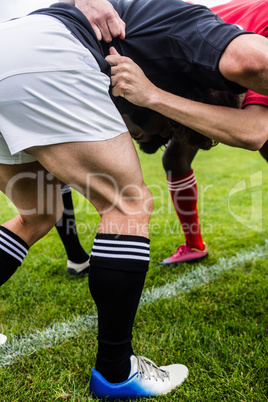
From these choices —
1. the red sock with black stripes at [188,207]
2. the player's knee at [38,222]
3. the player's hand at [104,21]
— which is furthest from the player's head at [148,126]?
the red sock with black stripes at [188,207]

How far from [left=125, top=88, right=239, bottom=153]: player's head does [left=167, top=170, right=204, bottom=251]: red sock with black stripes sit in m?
0.78

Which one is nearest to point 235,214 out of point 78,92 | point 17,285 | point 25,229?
point 17,285

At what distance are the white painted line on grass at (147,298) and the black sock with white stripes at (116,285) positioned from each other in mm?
578

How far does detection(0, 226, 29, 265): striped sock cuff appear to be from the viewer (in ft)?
4.97

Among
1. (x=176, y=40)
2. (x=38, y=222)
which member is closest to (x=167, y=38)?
(x=176, y=40)

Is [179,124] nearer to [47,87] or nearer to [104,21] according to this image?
[104,21]

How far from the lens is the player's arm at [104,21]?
51.6 inches

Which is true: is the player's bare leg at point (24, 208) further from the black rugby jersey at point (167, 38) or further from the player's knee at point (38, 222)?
the black rugby jersey at point (167, 38)

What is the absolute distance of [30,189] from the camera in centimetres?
160

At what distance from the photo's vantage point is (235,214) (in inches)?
162

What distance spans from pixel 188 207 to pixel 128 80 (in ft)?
5.11

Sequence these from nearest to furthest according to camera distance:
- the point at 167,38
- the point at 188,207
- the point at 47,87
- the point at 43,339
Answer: the point at 47,87, the point at 167,38, the point at 43,339, the point at 188,207

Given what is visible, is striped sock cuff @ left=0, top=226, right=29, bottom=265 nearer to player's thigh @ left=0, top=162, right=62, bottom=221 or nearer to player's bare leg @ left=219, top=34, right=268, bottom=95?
player's thigh @ left=0, top=162, right=62, bottom=221

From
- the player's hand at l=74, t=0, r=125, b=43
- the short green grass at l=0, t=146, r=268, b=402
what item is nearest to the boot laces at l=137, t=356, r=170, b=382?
the short green grass at l=0, t=146, r=268, b=402
